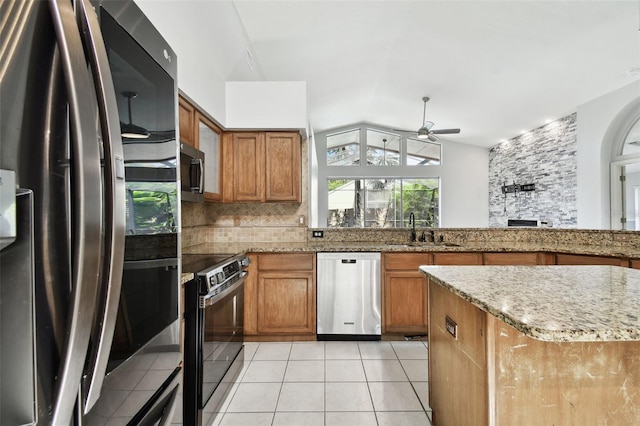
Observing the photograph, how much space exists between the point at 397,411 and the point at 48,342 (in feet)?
6.41

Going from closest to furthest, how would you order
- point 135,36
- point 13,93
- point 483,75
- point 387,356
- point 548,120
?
point 13,93 < point 135,36 < point 387,356 < point 483,75 < point 548,120

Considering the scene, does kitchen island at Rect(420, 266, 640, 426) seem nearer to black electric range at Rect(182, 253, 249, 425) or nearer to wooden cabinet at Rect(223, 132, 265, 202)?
black electric range at Rect(182, 253, 249, 425)

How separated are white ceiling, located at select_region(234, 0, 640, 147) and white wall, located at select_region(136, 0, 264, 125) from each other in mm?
290

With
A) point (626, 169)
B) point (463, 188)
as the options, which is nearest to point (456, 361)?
point (626, 169)

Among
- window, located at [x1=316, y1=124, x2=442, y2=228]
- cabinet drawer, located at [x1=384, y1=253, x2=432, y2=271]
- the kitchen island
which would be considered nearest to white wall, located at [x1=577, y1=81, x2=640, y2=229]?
window, located at [x1=316, y1=124, x2=442, y2=228]

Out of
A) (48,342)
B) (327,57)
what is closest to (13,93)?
(48,342)

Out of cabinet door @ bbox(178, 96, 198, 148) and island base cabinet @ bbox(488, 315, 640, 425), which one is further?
cabinet door @ bbox(178, 96, 198, 148)

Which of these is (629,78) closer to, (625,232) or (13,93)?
(625,232)

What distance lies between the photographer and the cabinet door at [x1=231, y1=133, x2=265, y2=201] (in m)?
3.19

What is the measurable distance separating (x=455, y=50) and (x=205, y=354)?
449cm

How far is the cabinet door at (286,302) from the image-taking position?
2898 millimetres

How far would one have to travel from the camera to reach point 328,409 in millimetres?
1873

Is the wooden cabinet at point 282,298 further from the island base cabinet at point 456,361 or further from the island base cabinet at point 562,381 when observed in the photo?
the island base cabinet at point 562,381

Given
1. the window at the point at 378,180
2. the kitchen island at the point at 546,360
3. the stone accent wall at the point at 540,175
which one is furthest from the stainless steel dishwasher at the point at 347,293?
the window at the point at 378,180
